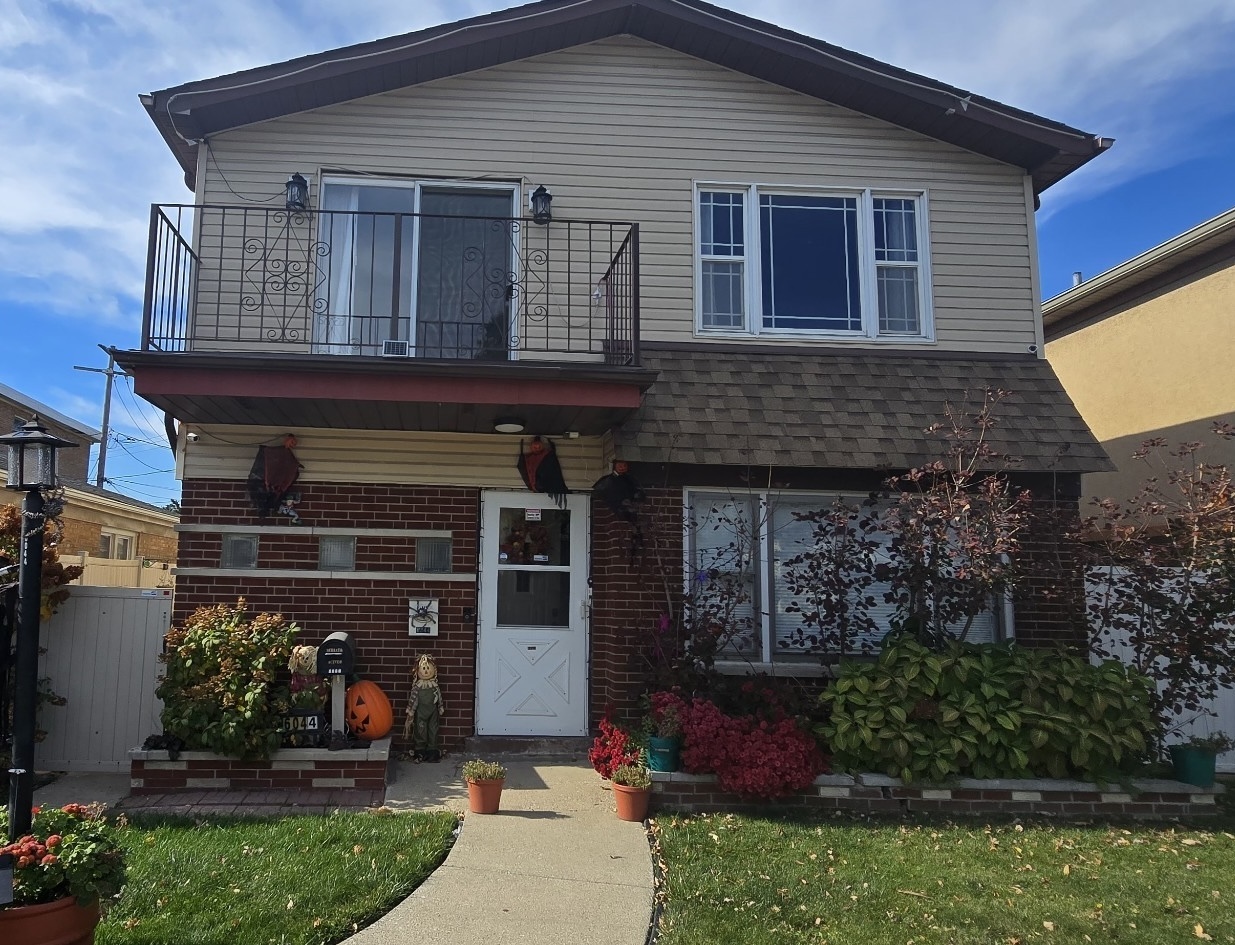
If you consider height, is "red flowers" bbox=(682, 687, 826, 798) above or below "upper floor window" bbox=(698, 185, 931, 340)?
below

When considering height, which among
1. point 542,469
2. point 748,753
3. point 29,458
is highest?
point 542,469

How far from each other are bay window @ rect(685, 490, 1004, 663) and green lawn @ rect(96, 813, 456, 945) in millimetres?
3021

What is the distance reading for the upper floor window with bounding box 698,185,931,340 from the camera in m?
8.53

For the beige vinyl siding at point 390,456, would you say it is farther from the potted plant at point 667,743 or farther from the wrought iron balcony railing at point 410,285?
the potted plant at point 667,743

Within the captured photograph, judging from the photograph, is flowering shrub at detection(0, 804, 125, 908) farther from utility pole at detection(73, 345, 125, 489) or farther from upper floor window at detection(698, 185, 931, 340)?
utility pole at detection(73, 345, 125, 489)

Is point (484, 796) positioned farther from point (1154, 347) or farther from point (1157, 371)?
point (1154, 347)

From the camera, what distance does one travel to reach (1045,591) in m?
6.93

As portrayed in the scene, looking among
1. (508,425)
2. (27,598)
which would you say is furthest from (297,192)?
(27,598)

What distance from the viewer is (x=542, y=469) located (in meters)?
8.00

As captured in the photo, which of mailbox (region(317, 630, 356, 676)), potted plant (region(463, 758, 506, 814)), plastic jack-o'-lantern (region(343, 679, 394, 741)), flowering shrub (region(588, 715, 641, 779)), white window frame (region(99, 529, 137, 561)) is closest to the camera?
potted plant (region(463, 758, 506, 814))

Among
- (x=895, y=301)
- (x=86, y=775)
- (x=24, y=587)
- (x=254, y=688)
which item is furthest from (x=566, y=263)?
(x=86, y=775)

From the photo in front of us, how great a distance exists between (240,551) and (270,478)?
0.73m

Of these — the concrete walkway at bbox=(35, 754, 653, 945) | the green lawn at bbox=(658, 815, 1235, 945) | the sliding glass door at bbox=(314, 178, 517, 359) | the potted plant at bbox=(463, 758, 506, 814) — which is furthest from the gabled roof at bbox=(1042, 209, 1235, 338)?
the potted plant at bbox=(463, 758, 506, 814)

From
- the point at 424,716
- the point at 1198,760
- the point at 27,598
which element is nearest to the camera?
the point at 27,598
